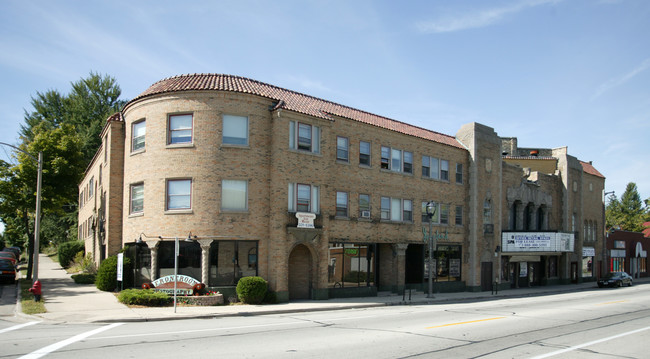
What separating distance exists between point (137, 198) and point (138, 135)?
3078 mm

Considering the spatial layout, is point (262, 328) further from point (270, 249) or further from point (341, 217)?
point (341, 217)

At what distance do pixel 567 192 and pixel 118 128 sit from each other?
36.2 meters

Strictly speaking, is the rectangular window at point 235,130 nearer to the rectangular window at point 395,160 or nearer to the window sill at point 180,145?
the window sill at point 180,145

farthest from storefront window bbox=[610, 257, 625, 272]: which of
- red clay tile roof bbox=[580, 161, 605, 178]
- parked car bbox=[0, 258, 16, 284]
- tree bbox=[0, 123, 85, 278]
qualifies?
parked car bbox=[0, 258, 16, 284]

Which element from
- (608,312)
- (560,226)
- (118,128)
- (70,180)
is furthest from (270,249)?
(560,226)

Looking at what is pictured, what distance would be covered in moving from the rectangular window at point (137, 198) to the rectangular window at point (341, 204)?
32.1 ft

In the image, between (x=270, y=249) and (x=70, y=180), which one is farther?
(x=70, y=180)

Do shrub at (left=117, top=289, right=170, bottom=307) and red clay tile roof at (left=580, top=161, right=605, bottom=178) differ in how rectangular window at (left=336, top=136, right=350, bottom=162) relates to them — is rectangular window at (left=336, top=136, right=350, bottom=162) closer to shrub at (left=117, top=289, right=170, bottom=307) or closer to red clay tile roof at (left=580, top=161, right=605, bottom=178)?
shrub at (left=117, top=289, right=170, bottom=307)

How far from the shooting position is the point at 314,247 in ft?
82.9

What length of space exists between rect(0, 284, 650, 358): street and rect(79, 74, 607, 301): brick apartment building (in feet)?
17.8

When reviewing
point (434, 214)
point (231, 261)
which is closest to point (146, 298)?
point (231, 261)

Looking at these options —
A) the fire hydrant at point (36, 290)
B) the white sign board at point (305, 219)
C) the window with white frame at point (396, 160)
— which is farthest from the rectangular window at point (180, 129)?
the window with white frame at point (396, 160)

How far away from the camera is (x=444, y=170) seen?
34219 mm

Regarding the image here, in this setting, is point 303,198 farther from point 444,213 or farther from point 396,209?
point 444,213
